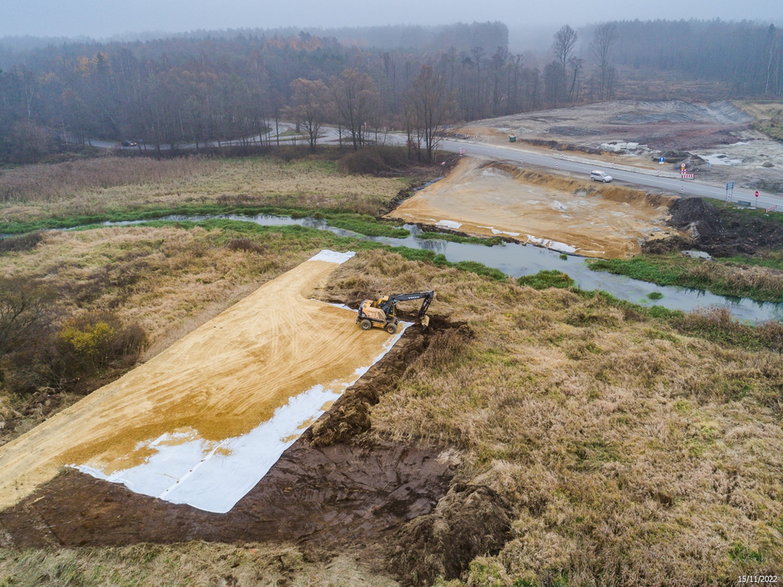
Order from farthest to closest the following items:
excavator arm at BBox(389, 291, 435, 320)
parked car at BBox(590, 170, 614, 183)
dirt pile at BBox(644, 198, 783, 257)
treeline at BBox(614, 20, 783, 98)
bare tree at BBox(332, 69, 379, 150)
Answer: treeline at BBox(614, 20, 783, 98), bare tree at BBox(332, 69, 379, 150), parked car at BBox(590, 170, 614, 183), dirt pile at BBox(644, 198, 783, 257), excavator arm at BBox(389, 291, 435, 320)

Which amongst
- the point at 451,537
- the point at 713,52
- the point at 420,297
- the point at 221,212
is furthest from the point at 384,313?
the point at 713,52

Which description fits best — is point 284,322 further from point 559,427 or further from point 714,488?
point 714,488

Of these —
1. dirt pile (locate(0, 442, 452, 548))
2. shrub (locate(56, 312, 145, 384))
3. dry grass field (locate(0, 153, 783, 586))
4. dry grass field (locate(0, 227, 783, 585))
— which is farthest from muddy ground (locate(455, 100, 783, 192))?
shrub (locate(56, 312, 145, 384))

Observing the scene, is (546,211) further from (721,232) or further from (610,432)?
(610,432)

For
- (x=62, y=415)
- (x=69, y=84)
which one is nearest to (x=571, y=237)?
(x=62, y=415)

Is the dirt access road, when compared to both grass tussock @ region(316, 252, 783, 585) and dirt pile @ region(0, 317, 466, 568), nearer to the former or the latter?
grass tussock @ region(316, 252, 783, 585)

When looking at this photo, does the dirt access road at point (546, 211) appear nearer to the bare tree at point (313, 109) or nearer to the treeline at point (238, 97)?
the treeline at point (238, 97)
